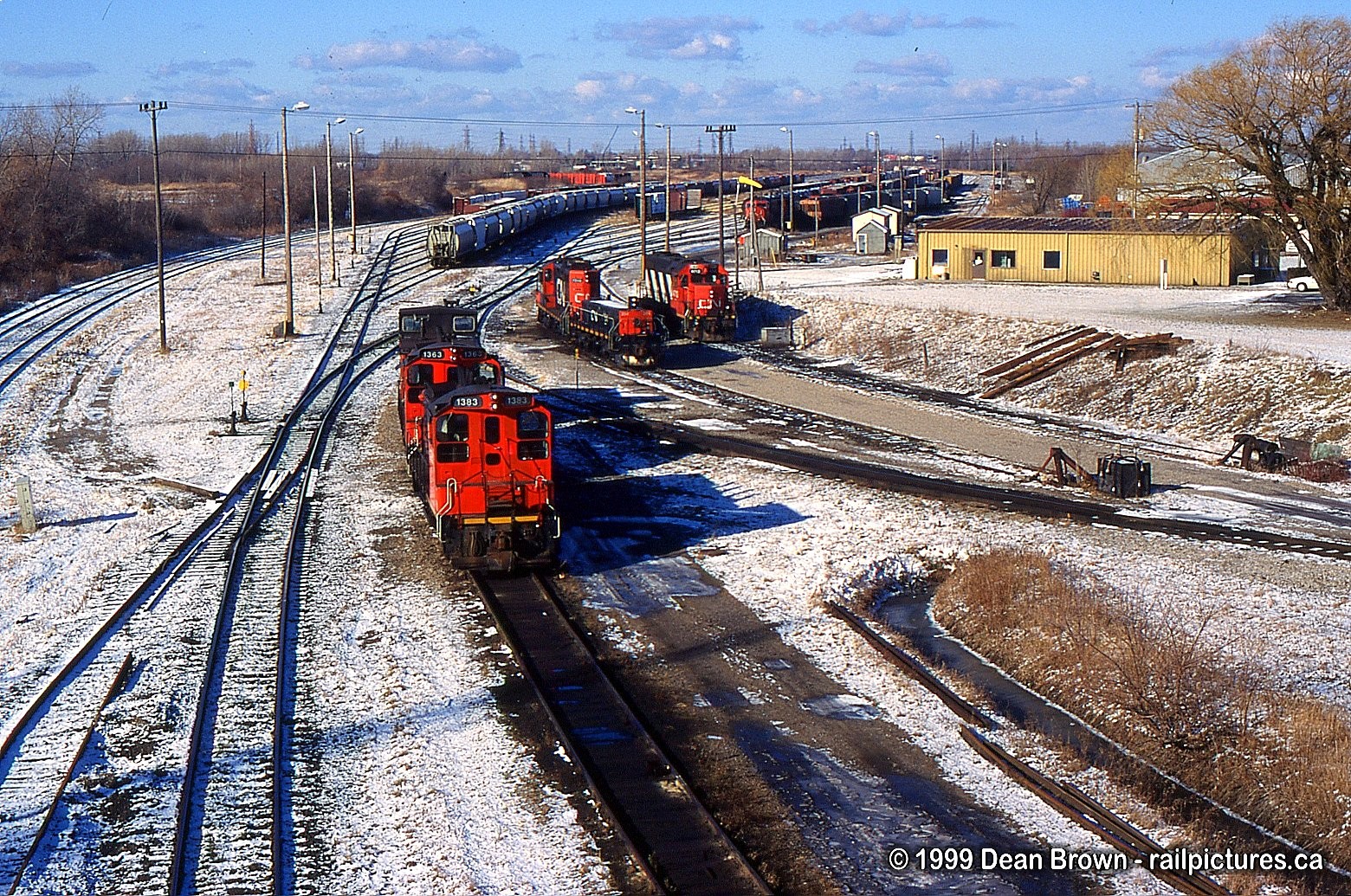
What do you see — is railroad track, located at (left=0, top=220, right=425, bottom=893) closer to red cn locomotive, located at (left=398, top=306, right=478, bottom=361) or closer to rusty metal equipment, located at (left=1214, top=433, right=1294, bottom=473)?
red cn locomotive, located at (left=398, top=306, right=478, bottom=361)

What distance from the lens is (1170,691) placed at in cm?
1552

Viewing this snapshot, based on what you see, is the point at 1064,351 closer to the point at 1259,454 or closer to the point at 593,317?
the point at 1259,454

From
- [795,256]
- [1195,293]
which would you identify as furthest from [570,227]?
[1195,293]

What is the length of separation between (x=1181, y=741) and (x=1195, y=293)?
49056 mm

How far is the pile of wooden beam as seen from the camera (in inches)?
1667

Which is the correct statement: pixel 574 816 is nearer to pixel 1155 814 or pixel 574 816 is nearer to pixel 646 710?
A: pixel 646 710

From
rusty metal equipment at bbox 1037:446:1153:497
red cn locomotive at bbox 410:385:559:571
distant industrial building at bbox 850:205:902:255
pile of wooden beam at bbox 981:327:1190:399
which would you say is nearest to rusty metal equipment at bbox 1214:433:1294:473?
rusty metal equipment at bbox 1037:446:1153:497

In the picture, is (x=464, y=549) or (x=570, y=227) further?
(x=570, y=227)

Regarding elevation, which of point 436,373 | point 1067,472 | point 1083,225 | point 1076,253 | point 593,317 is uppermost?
point 1083,225

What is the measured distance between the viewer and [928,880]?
1170cm

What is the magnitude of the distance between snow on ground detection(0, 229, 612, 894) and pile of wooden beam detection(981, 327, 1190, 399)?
71.5 feet

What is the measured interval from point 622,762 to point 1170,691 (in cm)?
676

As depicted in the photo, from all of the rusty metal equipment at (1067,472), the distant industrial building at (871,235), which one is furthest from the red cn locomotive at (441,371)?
the distant industrial building at (871,235)

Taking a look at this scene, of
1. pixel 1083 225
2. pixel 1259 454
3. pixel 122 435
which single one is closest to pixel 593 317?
pixel 122 435
